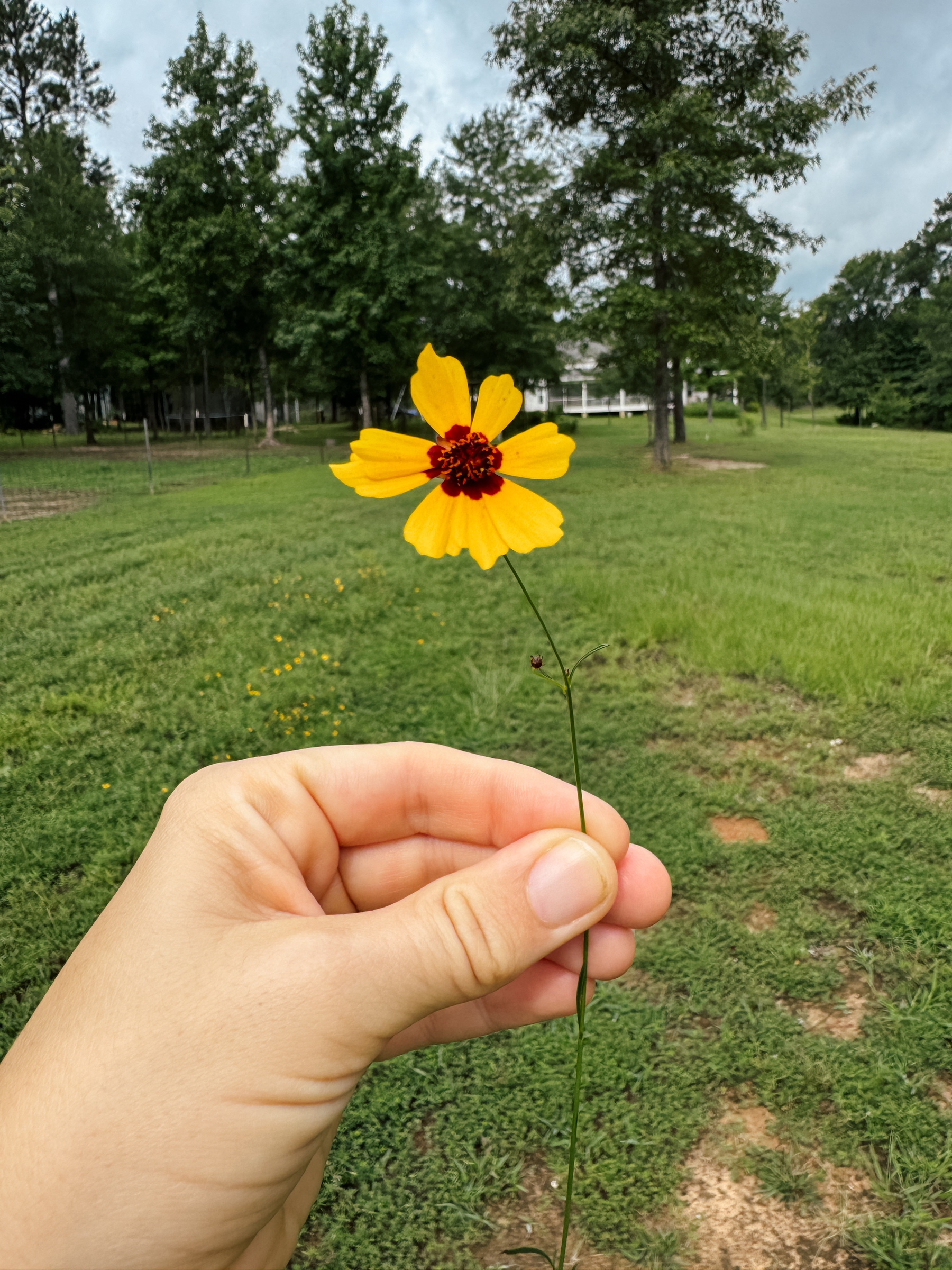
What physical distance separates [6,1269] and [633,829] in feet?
8.66

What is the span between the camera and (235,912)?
3.52 ft

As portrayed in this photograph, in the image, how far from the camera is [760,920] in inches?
106

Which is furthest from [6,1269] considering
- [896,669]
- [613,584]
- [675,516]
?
[675,516]

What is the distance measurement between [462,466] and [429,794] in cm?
79

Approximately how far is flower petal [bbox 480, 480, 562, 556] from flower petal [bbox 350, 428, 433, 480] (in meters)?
0.07

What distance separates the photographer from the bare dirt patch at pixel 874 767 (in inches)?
139

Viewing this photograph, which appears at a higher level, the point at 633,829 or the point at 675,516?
the point at 675,516

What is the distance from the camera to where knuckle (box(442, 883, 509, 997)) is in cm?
105

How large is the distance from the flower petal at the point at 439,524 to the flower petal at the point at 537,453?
6 cm

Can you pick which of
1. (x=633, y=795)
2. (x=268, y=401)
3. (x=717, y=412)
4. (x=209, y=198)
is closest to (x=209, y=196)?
(x=209, y=198)

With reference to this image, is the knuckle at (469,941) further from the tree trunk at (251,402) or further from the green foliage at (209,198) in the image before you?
the tree trunk at (251,402)

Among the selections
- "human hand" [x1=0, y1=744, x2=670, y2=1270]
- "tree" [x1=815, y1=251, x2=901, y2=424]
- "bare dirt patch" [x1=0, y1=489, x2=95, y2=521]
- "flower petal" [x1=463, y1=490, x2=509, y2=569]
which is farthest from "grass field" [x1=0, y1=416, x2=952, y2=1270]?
"tree" [x1=815, y1=251, x2=901, y2=424]

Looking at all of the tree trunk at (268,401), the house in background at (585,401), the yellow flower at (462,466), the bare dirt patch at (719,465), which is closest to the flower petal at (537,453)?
the yellow flower at (462,466)

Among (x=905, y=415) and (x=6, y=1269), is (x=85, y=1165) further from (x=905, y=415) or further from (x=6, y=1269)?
(x=905, y=415)
